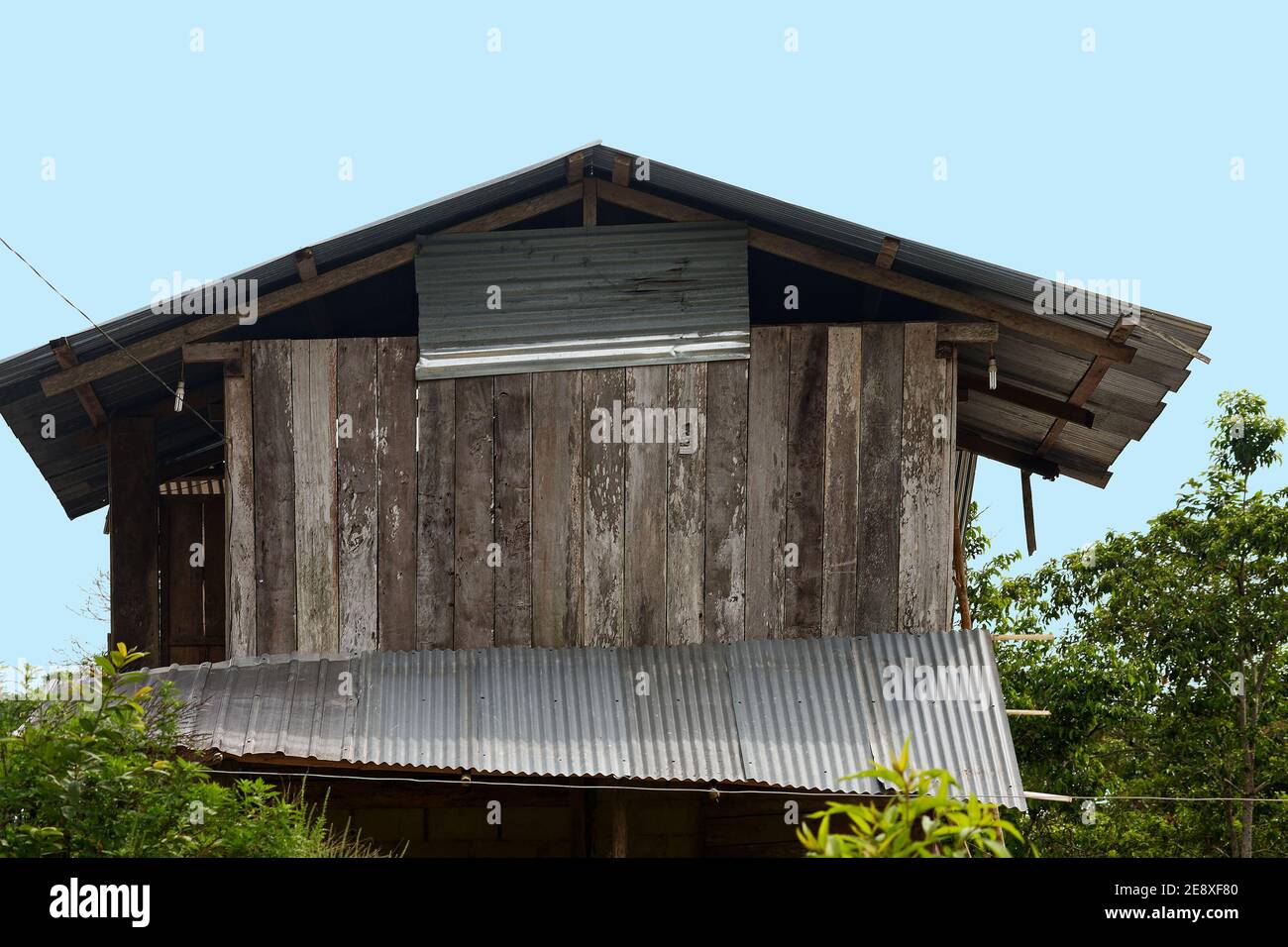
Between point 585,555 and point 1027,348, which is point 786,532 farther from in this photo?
point 1027,348

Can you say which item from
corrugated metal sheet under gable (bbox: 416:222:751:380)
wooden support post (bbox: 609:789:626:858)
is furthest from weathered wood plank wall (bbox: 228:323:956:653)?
wooden support post (bbox: 609:789:626:858)

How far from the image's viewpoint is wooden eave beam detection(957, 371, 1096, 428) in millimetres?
12938

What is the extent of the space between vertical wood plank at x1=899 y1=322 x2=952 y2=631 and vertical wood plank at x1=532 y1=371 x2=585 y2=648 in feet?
8.86

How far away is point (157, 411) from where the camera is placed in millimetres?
13367

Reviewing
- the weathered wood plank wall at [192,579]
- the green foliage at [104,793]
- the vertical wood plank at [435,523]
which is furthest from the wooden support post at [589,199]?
the green foliage at [104,793]

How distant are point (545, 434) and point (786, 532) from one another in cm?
215

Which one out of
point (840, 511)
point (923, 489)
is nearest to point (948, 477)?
point (923, 489)

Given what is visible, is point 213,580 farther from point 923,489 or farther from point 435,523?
point 923,489

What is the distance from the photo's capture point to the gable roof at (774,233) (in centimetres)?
1140

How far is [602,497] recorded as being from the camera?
458 inches

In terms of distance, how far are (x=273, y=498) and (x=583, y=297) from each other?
3.04 metres

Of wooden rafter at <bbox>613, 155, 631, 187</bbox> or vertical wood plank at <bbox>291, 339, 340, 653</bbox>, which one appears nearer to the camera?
vertical wood plank at <bbox>291, 339, 340, 653</bbox>

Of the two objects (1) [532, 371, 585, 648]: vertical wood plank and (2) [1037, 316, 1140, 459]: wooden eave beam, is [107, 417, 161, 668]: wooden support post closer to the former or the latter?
(1) [532, 371, 585, 648]: vertical wood plank
